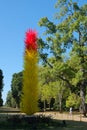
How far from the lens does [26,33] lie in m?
30.2

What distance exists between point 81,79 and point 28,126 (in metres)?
20.1

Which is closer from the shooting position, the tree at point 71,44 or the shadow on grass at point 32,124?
the shadow on grass at point 32,124

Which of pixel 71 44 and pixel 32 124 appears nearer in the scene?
pixel 32 124

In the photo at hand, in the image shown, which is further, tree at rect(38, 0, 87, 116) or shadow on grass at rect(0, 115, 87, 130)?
tree at rect(38, 0, 87, 116)

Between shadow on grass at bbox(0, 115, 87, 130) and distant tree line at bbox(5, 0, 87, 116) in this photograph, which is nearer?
shadow on grass at bbox(0, 115, 87, 130)

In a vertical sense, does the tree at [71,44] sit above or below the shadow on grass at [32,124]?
above

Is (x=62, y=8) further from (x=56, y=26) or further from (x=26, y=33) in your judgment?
(x=26, y=33)

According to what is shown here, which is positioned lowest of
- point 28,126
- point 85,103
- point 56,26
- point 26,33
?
point 28,126

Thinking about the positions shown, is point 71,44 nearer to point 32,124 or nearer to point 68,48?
point 68,48

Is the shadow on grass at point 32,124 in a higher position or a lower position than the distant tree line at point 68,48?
lower

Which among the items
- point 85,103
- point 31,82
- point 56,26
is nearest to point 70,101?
point 85,103

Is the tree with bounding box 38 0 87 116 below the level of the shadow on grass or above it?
above

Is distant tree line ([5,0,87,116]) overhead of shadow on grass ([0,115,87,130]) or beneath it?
overhead

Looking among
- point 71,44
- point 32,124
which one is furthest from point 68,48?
point 32,124
